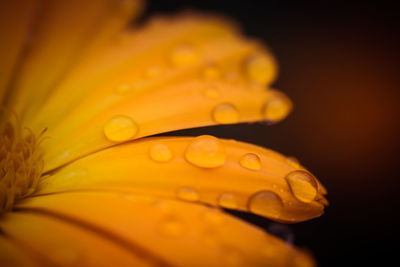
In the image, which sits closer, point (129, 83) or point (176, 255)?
point (176, 255)

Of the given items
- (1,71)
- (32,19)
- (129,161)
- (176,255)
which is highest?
(32,19)

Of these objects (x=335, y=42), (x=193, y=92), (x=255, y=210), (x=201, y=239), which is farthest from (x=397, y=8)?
(x=201, y=239)

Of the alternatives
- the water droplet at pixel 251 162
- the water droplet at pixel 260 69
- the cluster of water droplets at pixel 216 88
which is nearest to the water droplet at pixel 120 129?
the cluster of water droplets at pixel 216 88

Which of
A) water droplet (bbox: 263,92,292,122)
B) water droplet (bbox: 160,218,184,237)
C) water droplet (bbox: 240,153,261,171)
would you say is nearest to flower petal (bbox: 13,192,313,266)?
water droplet (bbox: 160,218,184,237)

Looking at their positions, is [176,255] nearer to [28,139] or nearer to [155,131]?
[155,131]

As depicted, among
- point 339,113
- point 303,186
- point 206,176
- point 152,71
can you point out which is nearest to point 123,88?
point 152,71

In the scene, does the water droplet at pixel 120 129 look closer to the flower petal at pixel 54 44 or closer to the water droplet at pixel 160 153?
the water droplet at pixel 160 153
